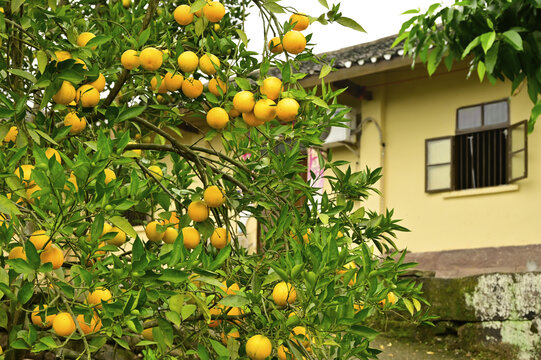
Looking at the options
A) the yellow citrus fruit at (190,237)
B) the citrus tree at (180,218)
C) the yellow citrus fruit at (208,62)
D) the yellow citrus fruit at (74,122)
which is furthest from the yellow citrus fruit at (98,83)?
the yellow citrus fruit at (190,237)

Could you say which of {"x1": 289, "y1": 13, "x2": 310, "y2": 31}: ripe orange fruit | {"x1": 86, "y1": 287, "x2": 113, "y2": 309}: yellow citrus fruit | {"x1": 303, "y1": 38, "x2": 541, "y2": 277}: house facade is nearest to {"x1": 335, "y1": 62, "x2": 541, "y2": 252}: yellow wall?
{"x1": 303, "y1": 38, "x2": 541, "y2": 277}: house facade

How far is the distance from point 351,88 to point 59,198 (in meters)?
8.02

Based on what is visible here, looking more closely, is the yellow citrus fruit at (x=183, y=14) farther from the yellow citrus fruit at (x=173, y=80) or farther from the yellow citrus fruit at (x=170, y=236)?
the yellow citrus fruit at (x=170, y=236)

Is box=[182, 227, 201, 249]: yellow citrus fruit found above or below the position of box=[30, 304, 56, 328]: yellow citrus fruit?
above

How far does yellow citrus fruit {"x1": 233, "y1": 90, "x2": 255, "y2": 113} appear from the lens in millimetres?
2287

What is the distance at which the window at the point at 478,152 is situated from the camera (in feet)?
28.0

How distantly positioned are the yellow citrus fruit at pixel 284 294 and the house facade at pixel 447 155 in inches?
260

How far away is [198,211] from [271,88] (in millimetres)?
493

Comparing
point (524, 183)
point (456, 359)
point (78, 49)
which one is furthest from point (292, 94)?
point (524, 183)

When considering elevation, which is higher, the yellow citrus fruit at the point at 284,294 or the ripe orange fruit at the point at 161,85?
the ripe orange fruit at the point at 161,85

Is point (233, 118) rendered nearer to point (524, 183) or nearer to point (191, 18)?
point (191, 18)

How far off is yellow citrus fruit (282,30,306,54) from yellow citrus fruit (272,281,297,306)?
0.84 m

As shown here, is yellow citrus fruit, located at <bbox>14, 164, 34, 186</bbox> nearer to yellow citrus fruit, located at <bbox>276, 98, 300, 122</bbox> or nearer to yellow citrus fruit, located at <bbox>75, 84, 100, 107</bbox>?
yellow citrus fruit, located at <bbox>75, 84, 100, 107</bbox>

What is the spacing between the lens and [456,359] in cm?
627
